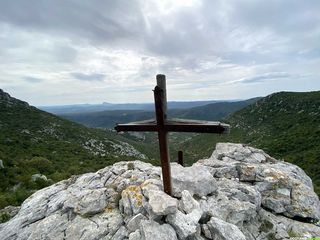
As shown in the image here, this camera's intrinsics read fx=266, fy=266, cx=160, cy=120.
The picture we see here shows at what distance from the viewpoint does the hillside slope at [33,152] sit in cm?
2280

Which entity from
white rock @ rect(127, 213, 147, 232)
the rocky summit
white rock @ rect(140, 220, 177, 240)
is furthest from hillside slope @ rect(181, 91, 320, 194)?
white rock @ rect(127, 213, 147, 232)

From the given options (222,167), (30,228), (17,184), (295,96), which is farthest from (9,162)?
(295,96)

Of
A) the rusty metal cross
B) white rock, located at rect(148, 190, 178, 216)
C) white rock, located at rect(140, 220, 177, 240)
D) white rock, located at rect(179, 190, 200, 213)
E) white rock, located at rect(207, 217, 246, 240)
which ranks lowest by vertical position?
white rock, located at rect(207, 217, 246, 240)

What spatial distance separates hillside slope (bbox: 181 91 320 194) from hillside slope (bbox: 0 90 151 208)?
25.8m

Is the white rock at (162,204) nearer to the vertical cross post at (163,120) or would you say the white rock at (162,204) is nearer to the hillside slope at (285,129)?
the vertical cross post at (163,120)

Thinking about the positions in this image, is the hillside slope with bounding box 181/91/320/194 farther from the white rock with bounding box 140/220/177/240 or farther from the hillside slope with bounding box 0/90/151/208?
the hillside slope with bounding box 0/90/151/208

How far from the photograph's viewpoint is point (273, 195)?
425 inches

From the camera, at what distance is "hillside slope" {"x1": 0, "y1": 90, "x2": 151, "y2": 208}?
22.8 meters

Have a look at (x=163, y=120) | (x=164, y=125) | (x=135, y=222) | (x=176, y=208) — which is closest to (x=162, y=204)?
(x=176, y=208)

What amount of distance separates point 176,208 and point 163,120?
9.19 feet

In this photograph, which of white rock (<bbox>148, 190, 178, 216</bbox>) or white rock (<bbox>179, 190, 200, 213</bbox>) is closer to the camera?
white rock (<bbox>148, 190, 178, 216</bbox>)

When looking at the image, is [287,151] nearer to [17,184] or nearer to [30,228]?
[17,184]

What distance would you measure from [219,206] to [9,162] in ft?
83.9

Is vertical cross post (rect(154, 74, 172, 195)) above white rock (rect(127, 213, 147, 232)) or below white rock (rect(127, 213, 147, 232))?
above
